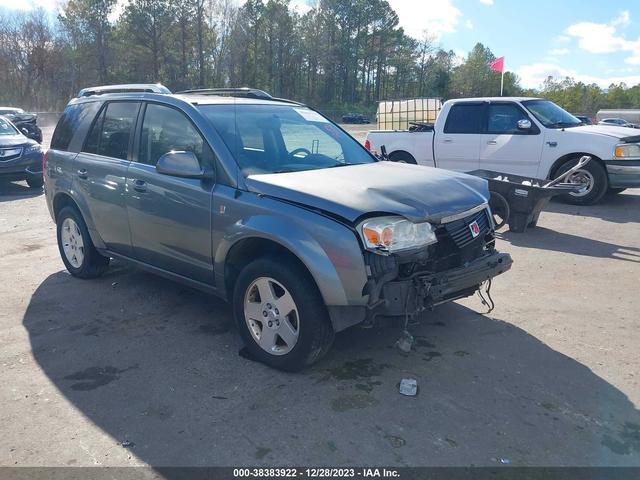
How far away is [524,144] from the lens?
33.1 feet

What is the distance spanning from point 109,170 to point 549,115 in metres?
8.42

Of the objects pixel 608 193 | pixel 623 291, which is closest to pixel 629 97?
pixel 608 193

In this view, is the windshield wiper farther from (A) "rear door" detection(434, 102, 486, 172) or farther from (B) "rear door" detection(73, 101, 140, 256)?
(B) "rear door" detection(73, 101, 140, 256)

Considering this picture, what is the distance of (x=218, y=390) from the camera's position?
3.62 metres

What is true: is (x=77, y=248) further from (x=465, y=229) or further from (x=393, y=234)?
(x=465, y=229)

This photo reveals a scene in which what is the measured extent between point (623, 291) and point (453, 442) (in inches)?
137

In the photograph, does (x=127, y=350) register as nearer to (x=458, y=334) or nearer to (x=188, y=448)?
(x=188, y=448)

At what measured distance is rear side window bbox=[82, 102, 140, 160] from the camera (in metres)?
5.05

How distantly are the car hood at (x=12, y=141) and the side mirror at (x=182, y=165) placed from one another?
10.5 m

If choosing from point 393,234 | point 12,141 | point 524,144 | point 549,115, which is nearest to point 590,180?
point 524,144

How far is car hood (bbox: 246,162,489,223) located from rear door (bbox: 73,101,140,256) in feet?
5.56

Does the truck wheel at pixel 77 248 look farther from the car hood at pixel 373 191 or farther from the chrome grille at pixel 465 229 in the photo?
the chrome grille at pixel 465 229

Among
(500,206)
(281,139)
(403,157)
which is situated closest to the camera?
(281,139)

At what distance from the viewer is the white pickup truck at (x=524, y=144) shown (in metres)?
9.58
